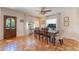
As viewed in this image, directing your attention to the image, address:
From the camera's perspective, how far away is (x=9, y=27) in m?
2.57

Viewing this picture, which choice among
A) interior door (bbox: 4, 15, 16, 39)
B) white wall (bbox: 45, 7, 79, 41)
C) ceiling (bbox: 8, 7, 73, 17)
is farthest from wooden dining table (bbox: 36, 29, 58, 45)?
interior door (bbox: 4, 15, 16, 39)

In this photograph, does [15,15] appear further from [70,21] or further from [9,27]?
[70,21]

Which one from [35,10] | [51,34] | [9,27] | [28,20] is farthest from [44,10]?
[9,27]

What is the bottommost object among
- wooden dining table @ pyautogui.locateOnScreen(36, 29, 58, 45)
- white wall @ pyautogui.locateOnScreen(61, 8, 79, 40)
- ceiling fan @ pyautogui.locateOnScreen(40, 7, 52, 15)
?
wooden dining table @ pyautogui.locateOnScreen(36, 29, 58, 45)

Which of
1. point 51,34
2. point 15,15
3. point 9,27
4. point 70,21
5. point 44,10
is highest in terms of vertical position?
point 44,10

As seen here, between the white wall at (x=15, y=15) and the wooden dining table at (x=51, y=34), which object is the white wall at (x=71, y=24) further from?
the white wall at (x=15, y=15)

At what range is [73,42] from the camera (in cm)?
245

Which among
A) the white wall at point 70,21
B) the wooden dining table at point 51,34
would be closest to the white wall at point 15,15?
the wooden dining table at point 51,34

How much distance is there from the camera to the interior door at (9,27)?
2.48 metres

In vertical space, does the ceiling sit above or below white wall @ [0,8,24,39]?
above

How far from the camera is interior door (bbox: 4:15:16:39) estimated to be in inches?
97.8

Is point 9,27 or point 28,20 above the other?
point 28,20

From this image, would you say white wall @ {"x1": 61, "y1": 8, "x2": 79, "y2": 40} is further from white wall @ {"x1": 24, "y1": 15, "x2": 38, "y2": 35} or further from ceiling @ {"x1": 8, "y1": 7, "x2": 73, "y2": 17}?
white wall @ {"x1": 24, "y1": 15, "x2": 38, "y2": 35}
